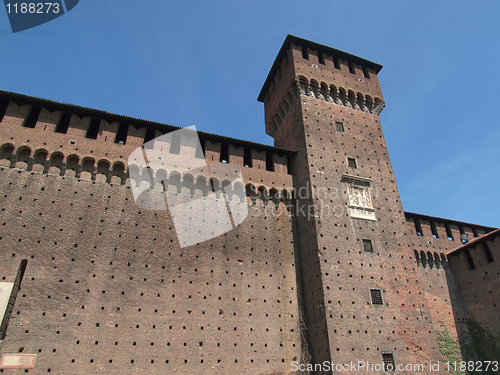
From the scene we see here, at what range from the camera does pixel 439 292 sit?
52.1 feet

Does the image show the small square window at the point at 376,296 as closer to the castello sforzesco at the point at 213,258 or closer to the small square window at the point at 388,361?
the castello sforzesco at the point at 213,258

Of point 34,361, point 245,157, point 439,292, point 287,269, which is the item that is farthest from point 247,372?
point 439,292

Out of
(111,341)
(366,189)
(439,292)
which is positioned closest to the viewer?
(111,341)

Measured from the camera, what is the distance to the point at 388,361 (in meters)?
10.9

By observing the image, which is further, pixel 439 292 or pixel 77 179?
pixel 439 292

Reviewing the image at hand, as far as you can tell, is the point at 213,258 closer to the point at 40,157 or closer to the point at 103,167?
the point at 103,167

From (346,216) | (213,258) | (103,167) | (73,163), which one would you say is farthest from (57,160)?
(346,216)

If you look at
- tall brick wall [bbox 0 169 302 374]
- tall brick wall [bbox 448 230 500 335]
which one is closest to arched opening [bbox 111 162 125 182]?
tall brick wall [bbox 0 169 302 374]

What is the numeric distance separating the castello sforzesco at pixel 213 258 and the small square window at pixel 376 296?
44 millimetres

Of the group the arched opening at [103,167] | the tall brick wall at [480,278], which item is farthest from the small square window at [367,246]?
the arched opening at [103,167]

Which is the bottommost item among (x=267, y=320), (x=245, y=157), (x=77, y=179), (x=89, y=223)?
(x=267, y=320)

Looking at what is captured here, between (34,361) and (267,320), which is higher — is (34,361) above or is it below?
below

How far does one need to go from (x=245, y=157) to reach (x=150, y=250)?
572 cm

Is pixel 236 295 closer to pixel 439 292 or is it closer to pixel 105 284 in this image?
pixel 105 284
